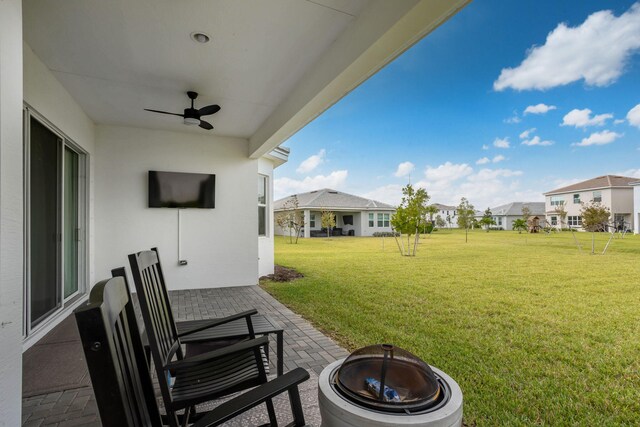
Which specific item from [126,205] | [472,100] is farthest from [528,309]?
[472,100]

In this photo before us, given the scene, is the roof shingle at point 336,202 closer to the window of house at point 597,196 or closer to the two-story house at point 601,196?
the two-story house at point 601,196

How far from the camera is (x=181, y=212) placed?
605cm

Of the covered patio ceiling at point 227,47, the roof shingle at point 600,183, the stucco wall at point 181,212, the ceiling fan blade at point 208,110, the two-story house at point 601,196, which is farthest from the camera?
the roof shingle at point 600,183

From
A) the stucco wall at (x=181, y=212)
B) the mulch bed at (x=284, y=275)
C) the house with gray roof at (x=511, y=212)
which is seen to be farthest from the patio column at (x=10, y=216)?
the house with gray roof at (x=511, y=212)

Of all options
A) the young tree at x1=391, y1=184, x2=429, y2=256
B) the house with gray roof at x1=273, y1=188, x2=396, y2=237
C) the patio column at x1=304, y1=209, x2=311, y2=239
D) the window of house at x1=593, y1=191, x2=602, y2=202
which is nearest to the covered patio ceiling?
the young tree at x1=391, y1=184, x2=429, y2=256

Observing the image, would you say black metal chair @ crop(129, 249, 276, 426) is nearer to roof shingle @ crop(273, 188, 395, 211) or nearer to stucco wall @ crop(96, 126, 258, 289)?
stucco wall @ crop(96, 126, 258, 289)

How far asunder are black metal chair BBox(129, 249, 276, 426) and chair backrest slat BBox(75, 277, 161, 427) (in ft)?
1.21

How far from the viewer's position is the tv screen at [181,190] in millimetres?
5781

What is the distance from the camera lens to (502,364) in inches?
115

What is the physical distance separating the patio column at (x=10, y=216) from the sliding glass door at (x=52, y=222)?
2054mm

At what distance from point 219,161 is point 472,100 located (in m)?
14.0

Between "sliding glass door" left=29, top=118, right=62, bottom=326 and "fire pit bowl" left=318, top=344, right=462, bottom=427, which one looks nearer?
"fire pit bowl" left=318, top=344, right=462, bottom=427

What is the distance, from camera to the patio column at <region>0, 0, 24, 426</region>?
56.8 inches

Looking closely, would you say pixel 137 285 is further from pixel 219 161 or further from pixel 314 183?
pixel 314 183
